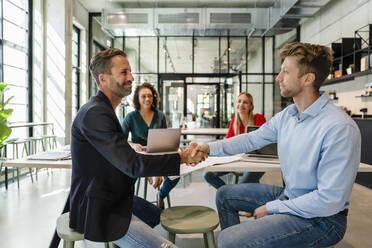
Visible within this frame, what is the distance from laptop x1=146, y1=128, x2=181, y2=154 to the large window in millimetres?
4286

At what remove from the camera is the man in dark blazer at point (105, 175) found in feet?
3.80

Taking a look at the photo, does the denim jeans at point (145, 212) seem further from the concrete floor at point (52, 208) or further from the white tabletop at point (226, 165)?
the concrete floor at point (52, 208)

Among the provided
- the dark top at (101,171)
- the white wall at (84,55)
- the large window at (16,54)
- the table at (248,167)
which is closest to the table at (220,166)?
the table at (248,167)

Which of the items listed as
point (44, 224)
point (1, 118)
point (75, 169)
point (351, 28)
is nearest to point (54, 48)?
point (1, 118)

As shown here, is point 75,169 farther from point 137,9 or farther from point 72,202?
point 137,9

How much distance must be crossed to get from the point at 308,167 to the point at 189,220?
26.9 inches

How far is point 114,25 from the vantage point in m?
7.18

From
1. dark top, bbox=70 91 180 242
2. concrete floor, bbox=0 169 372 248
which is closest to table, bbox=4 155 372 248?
dark top, bbox=70 91 180 242

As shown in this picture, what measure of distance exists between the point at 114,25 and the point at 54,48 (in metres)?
1.75

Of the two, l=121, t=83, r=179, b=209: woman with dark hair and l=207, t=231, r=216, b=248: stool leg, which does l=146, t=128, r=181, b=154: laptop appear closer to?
l=207, t=231, r=216, b=248: stool leg

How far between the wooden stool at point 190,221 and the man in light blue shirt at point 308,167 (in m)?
0.16

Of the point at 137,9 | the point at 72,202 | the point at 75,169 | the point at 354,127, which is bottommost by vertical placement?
the point at 72,202

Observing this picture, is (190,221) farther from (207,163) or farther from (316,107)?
(316,107)

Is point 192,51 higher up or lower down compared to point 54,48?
higher up
